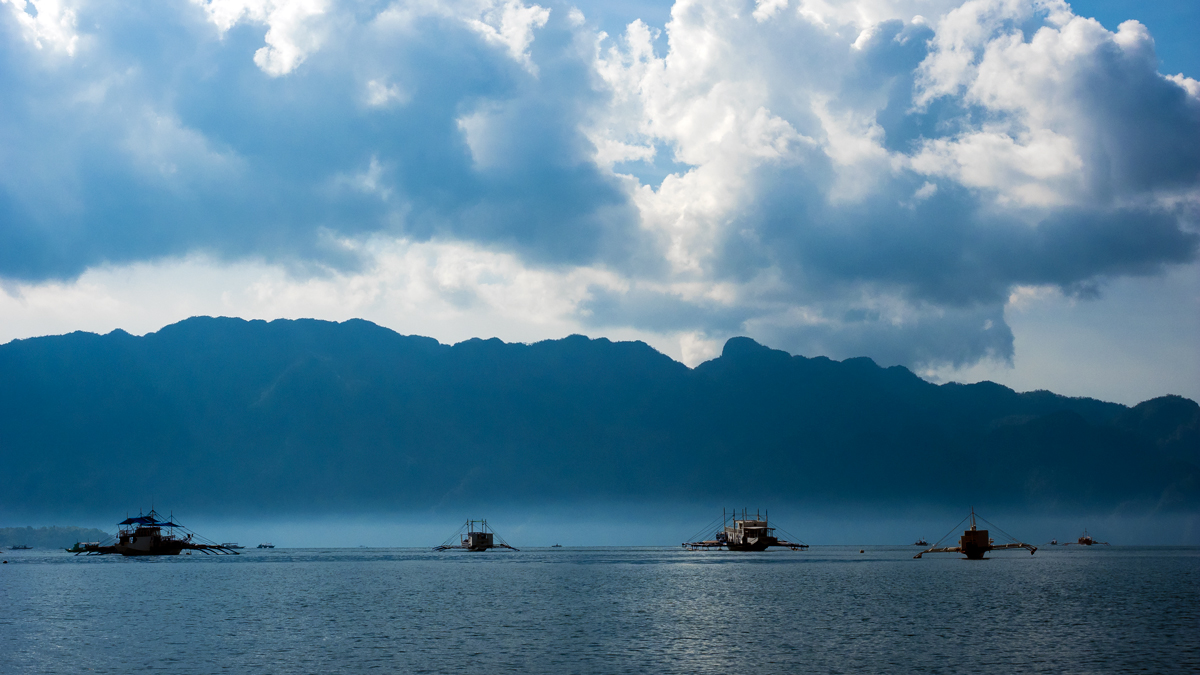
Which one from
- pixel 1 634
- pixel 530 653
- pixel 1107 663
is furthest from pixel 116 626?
pixel 1107 663

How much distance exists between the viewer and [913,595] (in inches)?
4550

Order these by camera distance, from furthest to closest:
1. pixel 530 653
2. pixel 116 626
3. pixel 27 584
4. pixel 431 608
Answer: pixel 27 584
pixel 431 608
pixel 116 626
pixel 530 653

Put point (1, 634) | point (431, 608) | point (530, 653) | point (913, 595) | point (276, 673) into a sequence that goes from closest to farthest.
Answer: point (276, 673) < point (530, 653) < point (1, 634) < point (431, 608) < point (913, 595)

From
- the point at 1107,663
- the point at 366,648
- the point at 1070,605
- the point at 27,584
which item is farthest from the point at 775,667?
the point at 27,584

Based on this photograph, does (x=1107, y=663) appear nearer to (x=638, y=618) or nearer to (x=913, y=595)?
(x=638, y=618)

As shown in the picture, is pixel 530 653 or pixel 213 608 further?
pixel 213 608

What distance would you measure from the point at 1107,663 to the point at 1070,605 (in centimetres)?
4578

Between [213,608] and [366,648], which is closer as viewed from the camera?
[366,648]

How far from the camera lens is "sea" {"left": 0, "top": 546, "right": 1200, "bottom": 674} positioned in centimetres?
6059

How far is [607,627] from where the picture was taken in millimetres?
80562

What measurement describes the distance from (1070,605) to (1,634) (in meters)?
101

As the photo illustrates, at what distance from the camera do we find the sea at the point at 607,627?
60.6 metres

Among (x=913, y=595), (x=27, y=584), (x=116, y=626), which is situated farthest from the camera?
(x=27, y=584)

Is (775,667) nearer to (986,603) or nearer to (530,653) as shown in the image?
A: (530,653)
